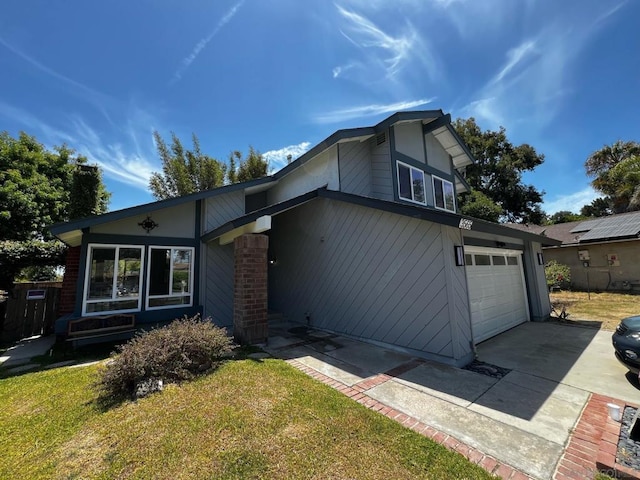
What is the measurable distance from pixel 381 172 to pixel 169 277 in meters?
7.74

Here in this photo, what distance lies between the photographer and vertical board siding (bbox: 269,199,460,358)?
5754 mm

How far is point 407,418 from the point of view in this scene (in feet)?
11.7

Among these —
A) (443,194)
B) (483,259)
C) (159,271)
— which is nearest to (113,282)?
(159,271)

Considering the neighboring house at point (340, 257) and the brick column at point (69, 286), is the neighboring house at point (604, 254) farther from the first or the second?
the brick column at point (69, 286)

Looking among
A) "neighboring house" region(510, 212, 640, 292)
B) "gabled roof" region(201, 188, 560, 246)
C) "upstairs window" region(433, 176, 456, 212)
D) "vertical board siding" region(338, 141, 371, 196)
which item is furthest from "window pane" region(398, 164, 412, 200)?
"neighboring house" region(510, 212, 640, 292)

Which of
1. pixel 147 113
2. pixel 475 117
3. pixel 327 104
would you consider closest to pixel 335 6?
pixel 327 104

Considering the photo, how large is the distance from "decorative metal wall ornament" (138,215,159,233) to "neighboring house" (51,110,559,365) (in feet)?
0.09

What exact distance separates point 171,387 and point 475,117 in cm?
3406

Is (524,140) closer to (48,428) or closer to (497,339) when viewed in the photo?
(497,339)

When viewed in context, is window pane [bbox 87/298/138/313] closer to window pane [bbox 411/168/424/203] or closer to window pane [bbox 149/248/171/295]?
window pane [bbox 149/248/171/295]

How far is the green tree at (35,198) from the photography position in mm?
9078

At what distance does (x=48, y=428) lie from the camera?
11.1 feet

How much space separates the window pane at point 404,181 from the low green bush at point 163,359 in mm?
7129

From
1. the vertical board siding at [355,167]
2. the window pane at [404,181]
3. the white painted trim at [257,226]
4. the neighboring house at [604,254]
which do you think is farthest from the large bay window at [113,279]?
the neighboring house at [604,254]
